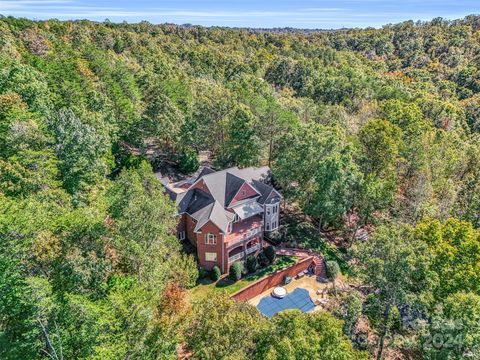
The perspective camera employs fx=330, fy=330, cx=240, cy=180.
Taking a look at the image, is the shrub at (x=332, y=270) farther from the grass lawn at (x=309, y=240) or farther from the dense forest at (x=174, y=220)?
the dense forest at (x=174, y=220)

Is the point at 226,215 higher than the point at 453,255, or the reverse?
the point at 453,255

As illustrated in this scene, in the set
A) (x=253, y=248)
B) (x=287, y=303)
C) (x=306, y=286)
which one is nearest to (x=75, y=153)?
(x=253, y=248)

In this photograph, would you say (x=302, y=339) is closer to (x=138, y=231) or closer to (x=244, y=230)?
(x=138, y=231)

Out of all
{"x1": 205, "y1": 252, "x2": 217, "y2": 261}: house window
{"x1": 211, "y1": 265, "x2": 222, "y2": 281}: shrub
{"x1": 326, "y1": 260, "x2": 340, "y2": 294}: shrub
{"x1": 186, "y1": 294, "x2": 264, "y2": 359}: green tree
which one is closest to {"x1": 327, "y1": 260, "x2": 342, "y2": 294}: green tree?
{"x1": 326, "y1": 260, "x2": 340, "y2": 294}: shrub

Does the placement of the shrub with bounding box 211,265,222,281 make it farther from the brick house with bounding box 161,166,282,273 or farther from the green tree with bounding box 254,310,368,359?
the green tree with bounding box 254,310,368,359

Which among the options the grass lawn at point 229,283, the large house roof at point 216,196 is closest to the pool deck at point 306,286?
the grass lawn at point 229,283

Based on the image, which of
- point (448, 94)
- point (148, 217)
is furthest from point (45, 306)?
point (448, 94)
